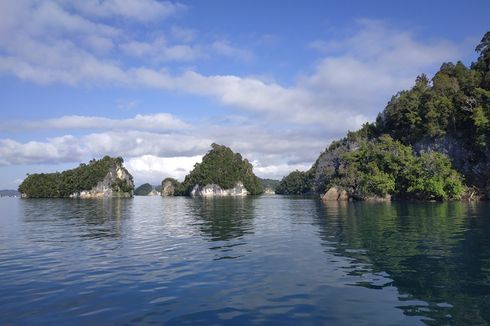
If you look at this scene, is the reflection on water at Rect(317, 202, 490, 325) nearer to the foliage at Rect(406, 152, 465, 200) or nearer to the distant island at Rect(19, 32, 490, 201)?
the foliage at Rect(406, 152, 465, 200)

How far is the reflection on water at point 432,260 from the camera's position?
14.5 metres

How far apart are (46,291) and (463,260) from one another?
2057cm

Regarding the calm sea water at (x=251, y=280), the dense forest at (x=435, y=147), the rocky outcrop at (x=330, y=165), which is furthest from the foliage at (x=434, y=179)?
the calm sea water at (x=251, y=280)

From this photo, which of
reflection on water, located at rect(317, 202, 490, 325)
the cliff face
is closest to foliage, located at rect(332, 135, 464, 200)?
the cliff face

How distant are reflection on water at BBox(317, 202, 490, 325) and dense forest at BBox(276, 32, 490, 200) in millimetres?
56022

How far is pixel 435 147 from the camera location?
104750mm

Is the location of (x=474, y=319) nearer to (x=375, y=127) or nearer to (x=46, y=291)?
(x=46, y=291)

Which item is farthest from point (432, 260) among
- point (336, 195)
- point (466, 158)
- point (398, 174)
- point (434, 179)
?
point (336, 195)

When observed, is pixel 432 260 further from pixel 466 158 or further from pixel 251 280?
pixel 466 158

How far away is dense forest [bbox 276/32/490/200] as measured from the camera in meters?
93.1

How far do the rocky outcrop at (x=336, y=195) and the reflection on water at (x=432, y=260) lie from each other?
234 ft

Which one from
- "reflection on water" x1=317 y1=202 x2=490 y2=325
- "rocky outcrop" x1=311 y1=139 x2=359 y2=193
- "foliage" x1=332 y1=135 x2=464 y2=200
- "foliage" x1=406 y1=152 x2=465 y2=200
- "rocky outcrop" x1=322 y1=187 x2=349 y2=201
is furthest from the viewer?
"rocky outcrop" x1=311 y1=139 x2=359 y2=193

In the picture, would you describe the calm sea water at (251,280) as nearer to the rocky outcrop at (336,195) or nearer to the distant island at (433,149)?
the distant island at (433,149)

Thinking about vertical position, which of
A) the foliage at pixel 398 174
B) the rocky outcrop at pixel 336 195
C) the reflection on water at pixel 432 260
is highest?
the foliage at pixel 398 174
